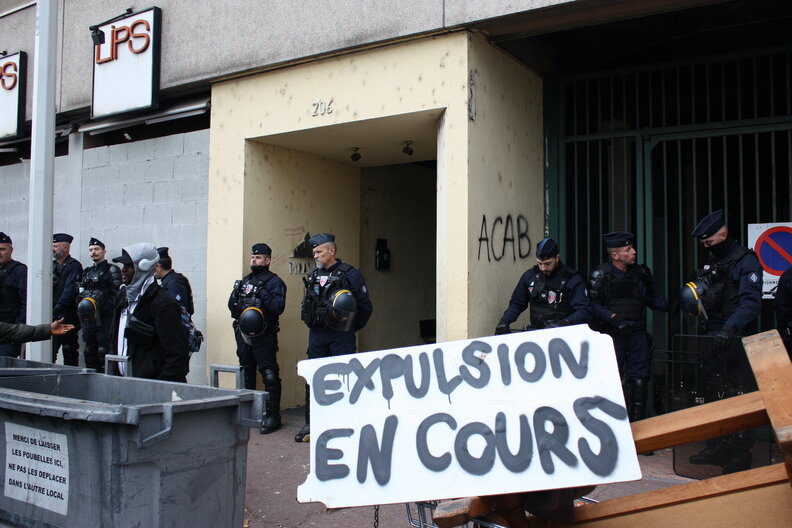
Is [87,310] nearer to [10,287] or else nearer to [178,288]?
[178,288]

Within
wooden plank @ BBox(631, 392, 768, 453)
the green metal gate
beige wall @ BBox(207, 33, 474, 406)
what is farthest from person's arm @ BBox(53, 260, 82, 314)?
wooden plank @ BBox(631, 392, 768, 453)

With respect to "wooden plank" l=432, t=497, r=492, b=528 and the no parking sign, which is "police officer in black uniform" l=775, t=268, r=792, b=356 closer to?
the no parking sign

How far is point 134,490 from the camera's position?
2699 millimetres

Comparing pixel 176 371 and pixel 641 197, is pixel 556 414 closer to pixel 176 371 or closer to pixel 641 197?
pixel 176 371

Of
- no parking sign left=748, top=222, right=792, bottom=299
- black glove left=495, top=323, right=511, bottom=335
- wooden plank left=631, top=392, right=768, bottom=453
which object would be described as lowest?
wooden plank left=631, top=392, right=768, bottom=453

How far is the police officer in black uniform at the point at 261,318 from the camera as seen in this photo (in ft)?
20.7

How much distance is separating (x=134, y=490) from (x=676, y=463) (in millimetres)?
3469

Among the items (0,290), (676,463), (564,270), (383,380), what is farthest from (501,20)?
(0,290)

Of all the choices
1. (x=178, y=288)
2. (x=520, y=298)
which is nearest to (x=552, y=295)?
(x=520, y=298)

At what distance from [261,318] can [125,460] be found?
3.55 meters

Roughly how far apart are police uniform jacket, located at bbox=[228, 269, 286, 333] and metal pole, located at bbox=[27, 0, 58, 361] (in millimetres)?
1588

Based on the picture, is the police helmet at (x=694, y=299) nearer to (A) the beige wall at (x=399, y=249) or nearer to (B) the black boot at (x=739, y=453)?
(B) the black boot at (x=739, y=453)

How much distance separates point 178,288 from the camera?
6695mm

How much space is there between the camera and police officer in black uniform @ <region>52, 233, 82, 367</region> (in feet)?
26.2
